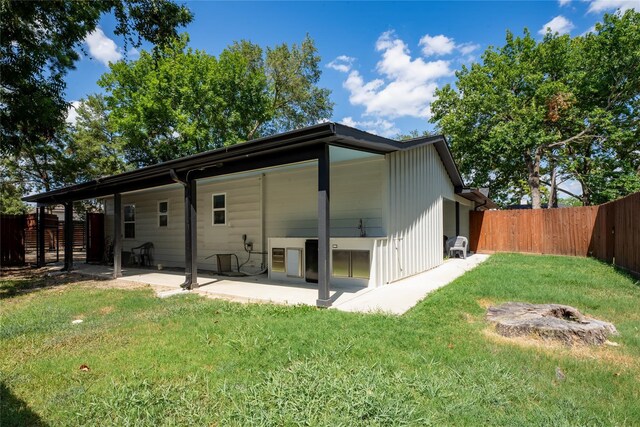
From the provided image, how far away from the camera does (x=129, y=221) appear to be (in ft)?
41.0

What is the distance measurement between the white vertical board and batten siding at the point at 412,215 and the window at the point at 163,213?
7907 millimetres

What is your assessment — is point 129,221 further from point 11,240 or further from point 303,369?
point 303,369

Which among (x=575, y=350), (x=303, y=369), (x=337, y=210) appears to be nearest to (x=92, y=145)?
(x=337, y=210)

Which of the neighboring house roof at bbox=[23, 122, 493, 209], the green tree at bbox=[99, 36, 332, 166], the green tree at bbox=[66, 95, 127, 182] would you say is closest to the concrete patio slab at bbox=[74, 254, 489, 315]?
the neighboring house roof at bbox=[23, 122, 493, 209]

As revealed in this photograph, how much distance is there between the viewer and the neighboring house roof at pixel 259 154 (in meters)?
4.77

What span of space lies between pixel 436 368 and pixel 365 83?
21.8 meters

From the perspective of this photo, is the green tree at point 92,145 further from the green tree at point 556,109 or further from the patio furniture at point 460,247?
the green tree at point 556,109

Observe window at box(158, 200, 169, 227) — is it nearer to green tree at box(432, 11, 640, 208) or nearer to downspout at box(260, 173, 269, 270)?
downspout at box(260, 173, 269, 270)

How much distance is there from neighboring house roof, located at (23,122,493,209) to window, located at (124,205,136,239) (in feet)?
9.68

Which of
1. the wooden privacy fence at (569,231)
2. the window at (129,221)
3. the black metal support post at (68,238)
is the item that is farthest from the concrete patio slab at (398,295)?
the window at (129,221)

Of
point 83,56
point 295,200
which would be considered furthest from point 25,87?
point 295,200

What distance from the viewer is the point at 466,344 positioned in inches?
132

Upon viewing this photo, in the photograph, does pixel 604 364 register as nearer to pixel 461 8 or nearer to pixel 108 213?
pixel 461 8

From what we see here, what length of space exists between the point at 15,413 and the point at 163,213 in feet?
31.4
